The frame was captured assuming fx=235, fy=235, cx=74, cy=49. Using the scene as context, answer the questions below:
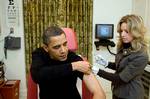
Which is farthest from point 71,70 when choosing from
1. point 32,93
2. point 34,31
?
point 34,31

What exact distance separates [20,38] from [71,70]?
7.57 feet

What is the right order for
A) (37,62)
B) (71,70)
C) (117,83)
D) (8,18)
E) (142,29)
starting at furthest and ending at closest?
1. (8,18)
2. (117,83)
3. (142,29)
4. (37,62)
5. (71,70)

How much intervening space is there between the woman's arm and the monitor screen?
A: 2152mm

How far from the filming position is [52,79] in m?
1.54

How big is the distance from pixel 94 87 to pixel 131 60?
0.59 meters

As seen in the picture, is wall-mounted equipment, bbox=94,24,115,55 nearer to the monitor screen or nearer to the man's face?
the monitor screen

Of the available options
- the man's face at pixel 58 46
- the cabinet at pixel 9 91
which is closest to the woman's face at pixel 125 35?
the man's face at pixel 58 46

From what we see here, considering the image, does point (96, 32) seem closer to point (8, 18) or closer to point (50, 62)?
point (8, 18)

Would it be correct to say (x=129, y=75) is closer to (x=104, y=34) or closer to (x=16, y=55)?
(x=104, y=34)

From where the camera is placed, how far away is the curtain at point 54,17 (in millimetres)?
3540

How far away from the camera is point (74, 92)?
167 centimetres

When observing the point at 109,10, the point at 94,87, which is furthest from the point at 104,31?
the point at 94,87

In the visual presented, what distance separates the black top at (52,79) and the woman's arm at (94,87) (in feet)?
0.19

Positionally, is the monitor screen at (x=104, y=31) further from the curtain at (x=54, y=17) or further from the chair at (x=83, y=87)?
the chair at (x=83, y=87)
